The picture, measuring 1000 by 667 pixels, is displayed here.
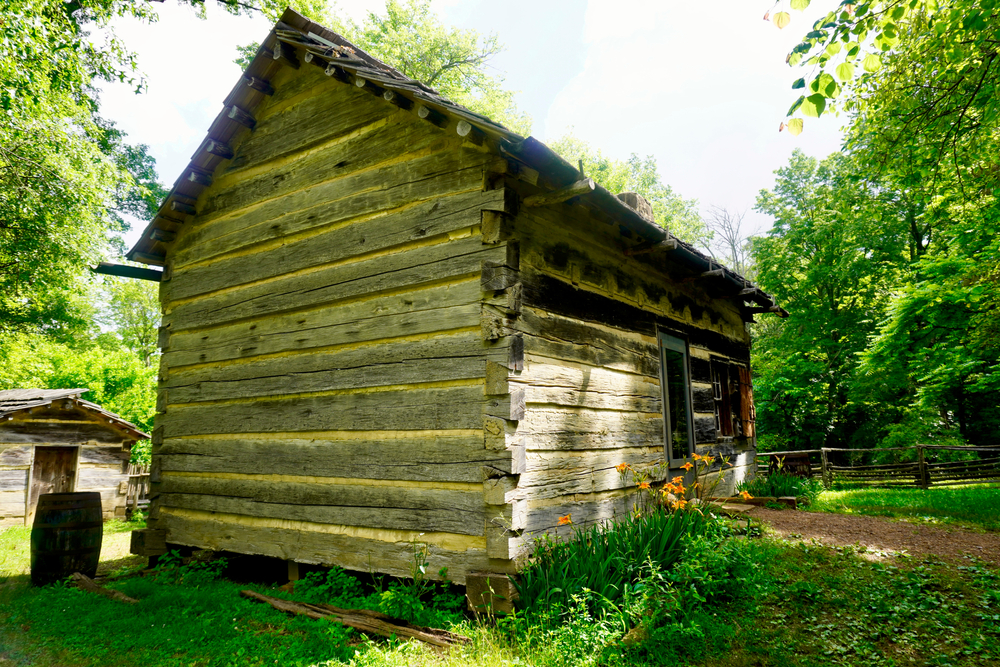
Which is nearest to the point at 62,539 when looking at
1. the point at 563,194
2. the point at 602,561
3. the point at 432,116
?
the point at 602,561

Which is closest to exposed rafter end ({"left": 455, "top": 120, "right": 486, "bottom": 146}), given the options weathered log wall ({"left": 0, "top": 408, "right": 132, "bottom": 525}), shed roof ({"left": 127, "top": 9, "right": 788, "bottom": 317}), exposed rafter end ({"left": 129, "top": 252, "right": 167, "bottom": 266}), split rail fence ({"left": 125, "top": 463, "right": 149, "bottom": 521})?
shed roof ({"left": 127, "top": 9, "right": 788, "bottom": 317})

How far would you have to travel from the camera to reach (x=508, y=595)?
14.6 ft

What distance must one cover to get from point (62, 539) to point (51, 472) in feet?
31.8

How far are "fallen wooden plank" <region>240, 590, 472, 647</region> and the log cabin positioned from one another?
488 millimetres

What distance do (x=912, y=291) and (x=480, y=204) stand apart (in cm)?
1292

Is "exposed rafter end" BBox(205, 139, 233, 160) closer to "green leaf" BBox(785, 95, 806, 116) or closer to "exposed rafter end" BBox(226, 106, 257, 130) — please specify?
"exposed rafter end" BBox(226, 106, 257, 130)

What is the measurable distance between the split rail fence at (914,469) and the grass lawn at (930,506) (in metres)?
1.88

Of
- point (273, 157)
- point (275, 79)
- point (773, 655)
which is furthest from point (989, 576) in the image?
point (275, 79)

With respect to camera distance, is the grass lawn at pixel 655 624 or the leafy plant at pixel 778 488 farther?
the leafy plant at pixel 778 488

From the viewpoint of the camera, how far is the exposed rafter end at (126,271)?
305 inches

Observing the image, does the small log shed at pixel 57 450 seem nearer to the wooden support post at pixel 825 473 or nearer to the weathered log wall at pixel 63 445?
the weathered log wall at pixel 63 445

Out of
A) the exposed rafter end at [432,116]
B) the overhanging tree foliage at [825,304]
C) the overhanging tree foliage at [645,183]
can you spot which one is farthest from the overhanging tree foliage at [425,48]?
the exposed rafter end at [432,116]

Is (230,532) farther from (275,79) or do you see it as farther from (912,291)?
(912,291)

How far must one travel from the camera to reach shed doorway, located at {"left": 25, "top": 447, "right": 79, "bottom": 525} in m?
13.9
